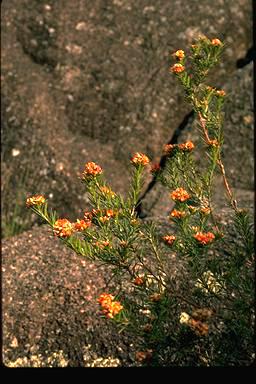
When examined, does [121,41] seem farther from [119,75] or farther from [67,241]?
[67,241]

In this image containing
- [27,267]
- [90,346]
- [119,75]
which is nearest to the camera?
[90,346]

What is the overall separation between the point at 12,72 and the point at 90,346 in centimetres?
380

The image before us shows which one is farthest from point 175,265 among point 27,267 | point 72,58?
point 72,58

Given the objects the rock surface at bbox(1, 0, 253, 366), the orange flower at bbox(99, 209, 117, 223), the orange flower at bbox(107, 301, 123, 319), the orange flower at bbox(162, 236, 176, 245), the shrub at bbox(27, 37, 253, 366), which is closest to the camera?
the orange flower at bbox(107, 301, 123, 319)

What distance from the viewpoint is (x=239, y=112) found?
604 centimetres

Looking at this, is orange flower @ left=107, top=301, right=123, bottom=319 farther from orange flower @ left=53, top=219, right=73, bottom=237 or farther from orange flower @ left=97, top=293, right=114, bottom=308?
orange flower @ left=53, top=219, right=73, bottom=237

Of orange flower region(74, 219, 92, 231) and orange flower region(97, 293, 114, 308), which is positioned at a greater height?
orange flower region(97, 293, 114, 308)

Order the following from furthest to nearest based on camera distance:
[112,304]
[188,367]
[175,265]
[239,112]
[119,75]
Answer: [119,75] < [239,112] < [175,265] < [188,367] < [112,304]

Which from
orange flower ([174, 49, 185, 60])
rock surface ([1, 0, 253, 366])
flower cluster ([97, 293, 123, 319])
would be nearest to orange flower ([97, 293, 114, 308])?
flower cluster ([97, 293, 123, 319])

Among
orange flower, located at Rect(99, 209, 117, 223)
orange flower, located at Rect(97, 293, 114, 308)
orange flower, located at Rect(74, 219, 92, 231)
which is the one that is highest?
orange flower, located at Rect(99, 209, 117, 223)

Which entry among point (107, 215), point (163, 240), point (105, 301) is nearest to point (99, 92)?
point (163, 240)

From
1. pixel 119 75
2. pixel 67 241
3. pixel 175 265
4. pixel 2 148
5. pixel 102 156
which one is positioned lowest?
pixel 2 148

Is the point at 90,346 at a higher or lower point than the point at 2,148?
higher

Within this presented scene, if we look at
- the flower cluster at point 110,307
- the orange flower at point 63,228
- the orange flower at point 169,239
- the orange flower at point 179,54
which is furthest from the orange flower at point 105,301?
the orange flower at point 179,54
